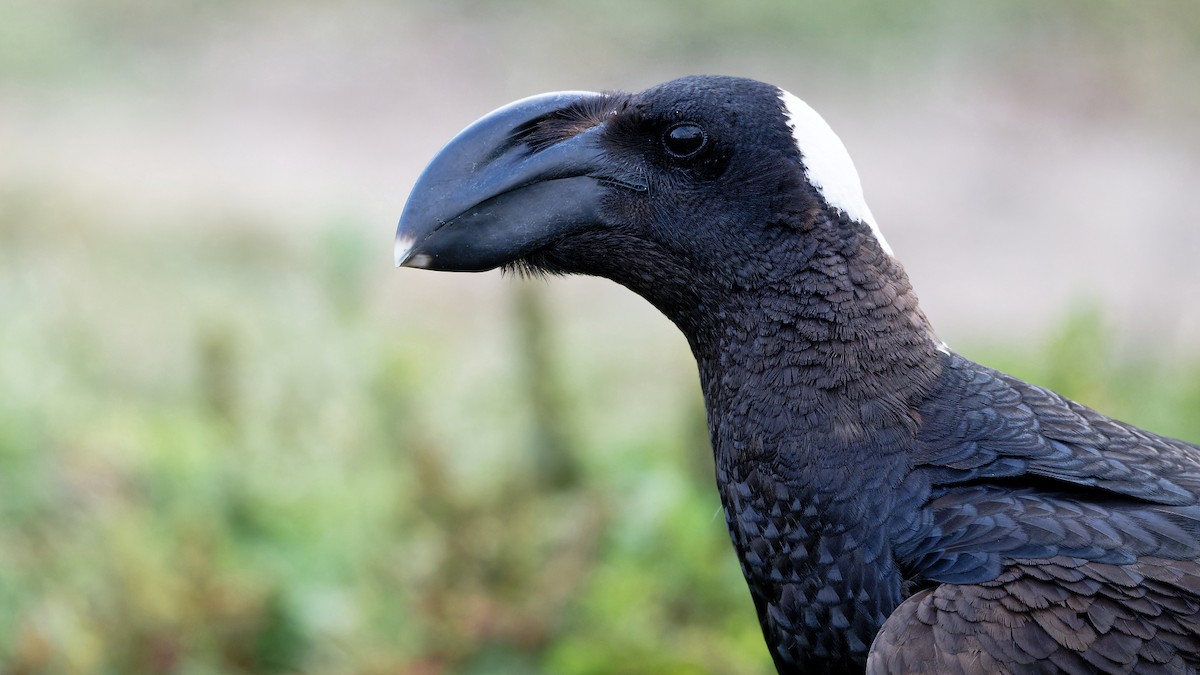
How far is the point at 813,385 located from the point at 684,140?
59 centimetres

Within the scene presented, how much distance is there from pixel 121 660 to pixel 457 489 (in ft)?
4.22

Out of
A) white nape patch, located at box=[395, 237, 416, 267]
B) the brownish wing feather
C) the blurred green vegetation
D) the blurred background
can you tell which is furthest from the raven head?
the blurred green vegetation

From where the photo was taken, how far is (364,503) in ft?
16.9

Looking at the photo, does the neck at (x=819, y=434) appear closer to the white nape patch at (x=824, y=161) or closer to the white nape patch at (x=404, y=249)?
the white nape patch at (x=824, y=161)

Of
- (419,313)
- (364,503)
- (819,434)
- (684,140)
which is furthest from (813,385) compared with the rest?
(419,313)

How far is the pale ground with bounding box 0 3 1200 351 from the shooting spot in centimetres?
872

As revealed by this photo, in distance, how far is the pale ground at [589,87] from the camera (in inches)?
343

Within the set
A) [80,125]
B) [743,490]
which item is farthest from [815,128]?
[80,125]

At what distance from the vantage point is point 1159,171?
9594mm

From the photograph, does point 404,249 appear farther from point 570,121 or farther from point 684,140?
point 684,140

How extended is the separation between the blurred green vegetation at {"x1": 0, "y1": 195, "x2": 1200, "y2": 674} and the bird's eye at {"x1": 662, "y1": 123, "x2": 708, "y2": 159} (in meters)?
1.87

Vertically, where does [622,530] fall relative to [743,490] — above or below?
below

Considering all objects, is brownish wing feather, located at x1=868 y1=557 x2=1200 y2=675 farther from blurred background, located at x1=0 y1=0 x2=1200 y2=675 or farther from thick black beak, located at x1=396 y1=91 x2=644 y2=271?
blurred background, located at x1=0 y1=0 x2=1200 y2=675

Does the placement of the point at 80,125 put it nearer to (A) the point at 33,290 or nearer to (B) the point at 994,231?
(A) the point at 33,290
